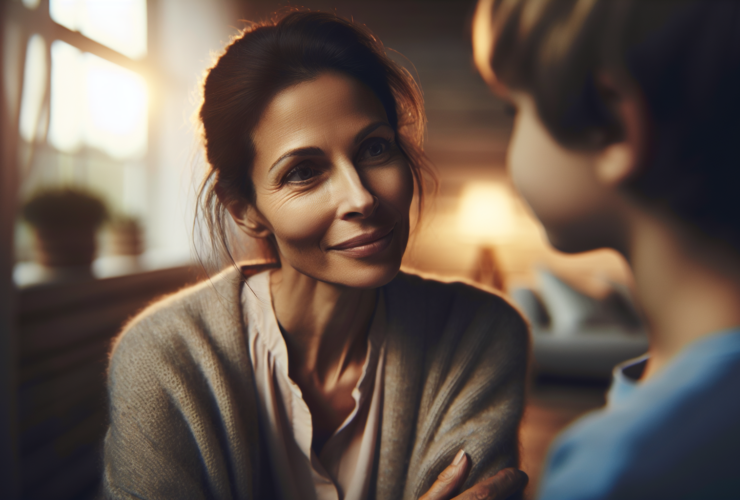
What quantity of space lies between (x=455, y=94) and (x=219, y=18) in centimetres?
213

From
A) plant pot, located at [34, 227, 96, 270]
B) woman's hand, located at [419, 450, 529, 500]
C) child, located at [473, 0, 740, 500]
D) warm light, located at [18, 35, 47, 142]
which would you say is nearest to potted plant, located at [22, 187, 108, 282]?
plant pot, located at [34, 227, 96, 270]

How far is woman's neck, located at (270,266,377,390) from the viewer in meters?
0.70

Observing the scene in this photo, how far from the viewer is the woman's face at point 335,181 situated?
1.72 feet

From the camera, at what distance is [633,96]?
25 centimetres

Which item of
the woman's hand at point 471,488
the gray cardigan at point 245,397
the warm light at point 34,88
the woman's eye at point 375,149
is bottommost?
the woman's hand at point 471,488

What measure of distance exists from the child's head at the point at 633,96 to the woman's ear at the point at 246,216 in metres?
0.43

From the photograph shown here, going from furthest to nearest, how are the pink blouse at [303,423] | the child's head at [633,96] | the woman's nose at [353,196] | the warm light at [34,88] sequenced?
the warm light at [34,88] → the pink blouse at [303,423] → the woman's nose at [353,196] → the child's head at [633,96]

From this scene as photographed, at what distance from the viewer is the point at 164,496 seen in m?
0.52

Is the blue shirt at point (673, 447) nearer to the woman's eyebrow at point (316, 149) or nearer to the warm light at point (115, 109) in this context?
the woman's eyebrow at point (316, 149)

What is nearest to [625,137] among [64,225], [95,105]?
[64,225]

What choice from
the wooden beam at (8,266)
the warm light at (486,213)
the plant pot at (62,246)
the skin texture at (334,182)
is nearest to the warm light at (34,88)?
the wooden beam at (8,266)

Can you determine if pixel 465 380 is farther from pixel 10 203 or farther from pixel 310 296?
pixel 10 203

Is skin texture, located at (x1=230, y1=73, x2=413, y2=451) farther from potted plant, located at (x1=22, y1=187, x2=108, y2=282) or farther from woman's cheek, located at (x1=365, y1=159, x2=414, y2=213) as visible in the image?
potted plant, located at (x1=22, y1=187, x2=108, y2=282)

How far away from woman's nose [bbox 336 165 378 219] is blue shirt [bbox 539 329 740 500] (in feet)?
1.06
